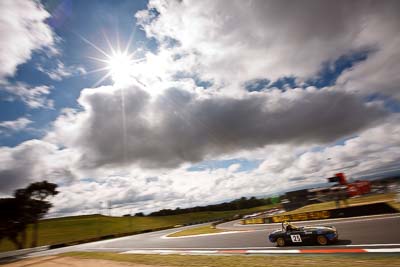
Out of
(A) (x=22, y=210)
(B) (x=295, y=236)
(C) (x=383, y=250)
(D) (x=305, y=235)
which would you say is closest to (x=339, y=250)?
(C) (x=383, y=250)

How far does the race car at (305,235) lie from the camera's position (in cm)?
1324

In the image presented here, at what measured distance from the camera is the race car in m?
13.2

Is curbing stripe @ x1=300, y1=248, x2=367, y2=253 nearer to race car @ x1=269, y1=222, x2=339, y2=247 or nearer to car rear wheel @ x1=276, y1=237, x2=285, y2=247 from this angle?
race car @ x1=269, y1=222, x2=339, y2=247

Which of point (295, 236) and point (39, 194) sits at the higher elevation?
point (39, 194)

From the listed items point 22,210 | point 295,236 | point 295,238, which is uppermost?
point 22,210

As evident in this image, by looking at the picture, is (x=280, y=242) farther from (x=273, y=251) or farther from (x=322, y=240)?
(x=322, y=240)

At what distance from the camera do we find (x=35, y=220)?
48844mm

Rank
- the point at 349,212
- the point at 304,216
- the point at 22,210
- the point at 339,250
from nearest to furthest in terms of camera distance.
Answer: the point at 339,250 < the point at 349,212 < the point at 304,216 < the point at 22,210

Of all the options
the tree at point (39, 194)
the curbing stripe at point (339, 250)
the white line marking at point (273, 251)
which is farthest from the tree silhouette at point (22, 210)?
the curbing stripe at point (339, 250)

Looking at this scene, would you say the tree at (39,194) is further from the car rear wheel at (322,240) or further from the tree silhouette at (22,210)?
the car rear wheel at (322,240)

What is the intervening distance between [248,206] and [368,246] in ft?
499

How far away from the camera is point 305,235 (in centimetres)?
1397

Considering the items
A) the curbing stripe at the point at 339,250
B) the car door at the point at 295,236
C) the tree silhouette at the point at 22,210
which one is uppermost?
the tree silhouette at the point at 22,210

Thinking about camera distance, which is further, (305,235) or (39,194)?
(39,194)
